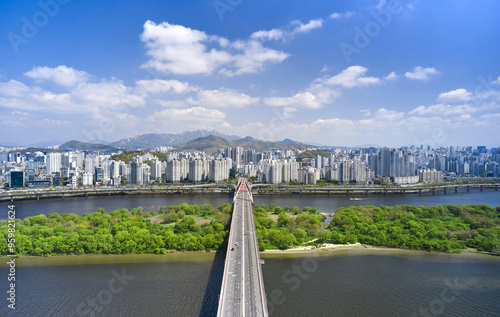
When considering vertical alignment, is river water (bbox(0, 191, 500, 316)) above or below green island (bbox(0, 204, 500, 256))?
below

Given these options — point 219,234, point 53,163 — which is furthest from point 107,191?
point 219,234

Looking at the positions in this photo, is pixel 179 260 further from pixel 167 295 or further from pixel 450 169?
pixel 450 169

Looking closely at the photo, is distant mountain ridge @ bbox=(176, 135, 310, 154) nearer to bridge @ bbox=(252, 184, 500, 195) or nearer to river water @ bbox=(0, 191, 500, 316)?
bridge @ bbox=(252, 184, 500, 195)

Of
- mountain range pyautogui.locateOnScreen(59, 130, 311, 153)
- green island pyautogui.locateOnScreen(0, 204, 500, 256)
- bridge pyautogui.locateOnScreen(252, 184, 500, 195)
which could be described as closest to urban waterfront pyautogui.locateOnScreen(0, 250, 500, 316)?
green island pyautogui.locateOnScreen(0, 204, 500, 256)

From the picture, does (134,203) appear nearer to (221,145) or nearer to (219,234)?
(219,234)

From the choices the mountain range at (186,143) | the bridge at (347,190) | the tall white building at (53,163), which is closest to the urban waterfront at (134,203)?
the bridge at (347,190)

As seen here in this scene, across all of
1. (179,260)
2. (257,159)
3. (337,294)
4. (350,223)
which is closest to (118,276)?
(179,260)

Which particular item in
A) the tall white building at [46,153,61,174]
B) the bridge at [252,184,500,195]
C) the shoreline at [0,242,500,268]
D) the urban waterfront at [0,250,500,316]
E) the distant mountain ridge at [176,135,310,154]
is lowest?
the urban waterfront at [0,250,500,316]
